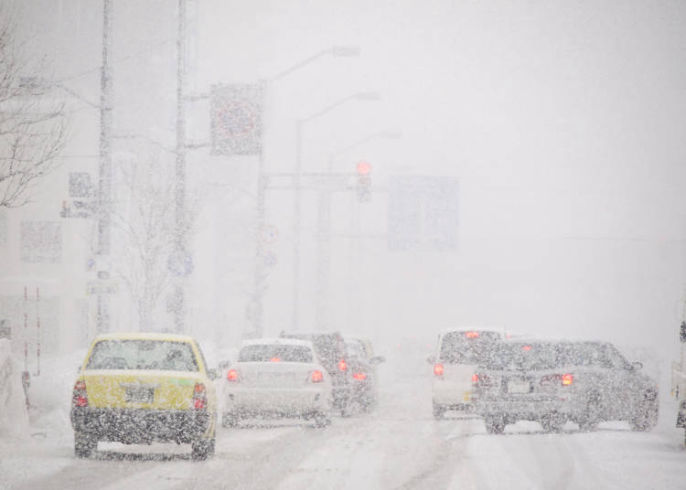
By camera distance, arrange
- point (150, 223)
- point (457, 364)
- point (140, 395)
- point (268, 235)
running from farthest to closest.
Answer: point (268, 235) → point (150, 223) → point (457, 364) → point (140, 395)

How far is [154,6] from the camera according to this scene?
84.4 meters

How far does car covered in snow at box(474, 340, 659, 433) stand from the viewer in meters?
22.8

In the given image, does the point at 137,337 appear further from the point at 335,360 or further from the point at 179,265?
the point at 179,265

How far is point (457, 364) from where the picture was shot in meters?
28.1

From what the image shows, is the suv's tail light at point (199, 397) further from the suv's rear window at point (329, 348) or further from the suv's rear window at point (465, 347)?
the suv's rear window at point (329, 348)

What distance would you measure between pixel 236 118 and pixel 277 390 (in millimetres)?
9474

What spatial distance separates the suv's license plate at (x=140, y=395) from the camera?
1778cm

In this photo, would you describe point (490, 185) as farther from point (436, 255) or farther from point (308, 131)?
point (436, 255)

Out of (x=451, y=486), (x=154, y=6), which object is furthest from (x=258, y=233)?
(x=154, y=6)

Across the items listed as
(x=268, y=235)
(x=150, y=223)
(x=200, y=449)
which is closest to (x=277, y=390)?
(x=200, y=449)

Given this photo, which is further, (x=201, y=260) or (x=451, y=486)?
(x=201, y=260)

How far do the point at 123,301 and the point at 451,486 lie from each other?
5194cm

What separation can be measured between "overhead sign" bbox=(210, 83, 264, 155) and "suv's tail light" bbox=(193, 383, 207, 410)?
536 inches

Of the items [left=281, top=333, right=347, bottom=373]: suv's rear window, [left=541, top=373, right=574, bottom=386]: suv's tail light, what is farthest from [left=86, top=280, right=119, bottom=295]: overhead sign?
[left=541, top=373, right=574, bottom=386]: suv's tail light
